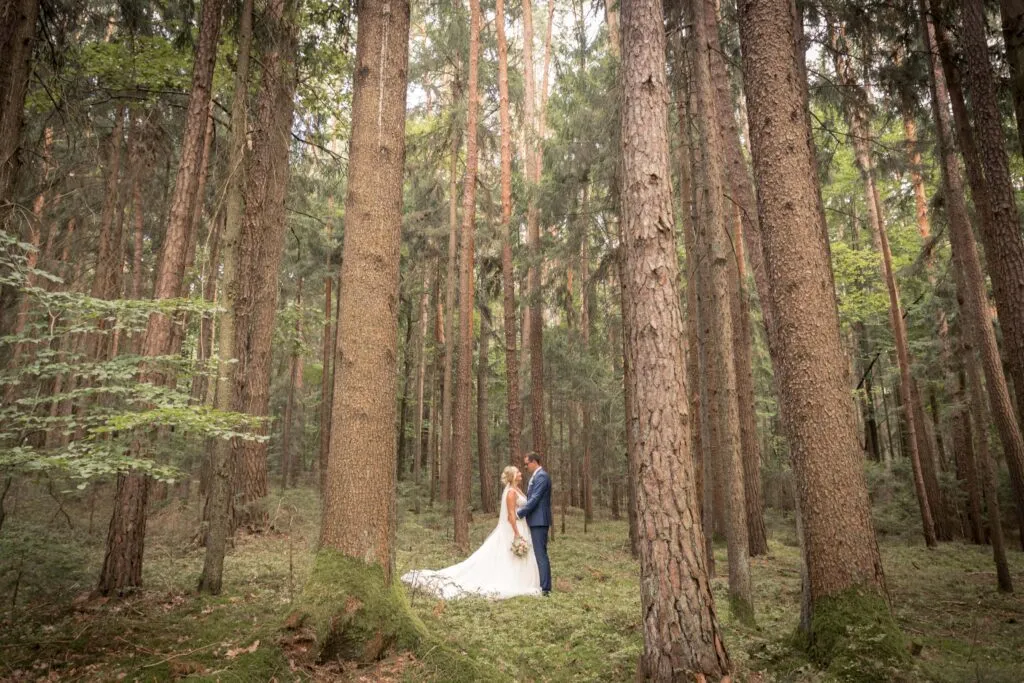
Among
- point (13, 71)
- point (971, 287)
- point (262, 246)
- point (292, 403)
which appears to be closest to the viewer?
point (13, 71)

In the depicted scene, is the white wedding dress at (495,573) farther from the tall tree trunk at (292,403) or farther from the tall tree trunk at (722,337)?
the tall tree trunk at (292,403)

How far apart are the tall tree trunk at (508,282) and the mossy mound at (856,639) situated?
8.29 meters

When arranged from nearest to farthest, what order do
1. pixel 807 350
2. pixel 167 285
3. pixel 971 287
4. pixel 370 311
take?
pixel 370 311 → pixel 807 350 → pixel 167 285 → pixel 971 287

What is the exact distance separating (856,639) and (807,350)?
2.38 m

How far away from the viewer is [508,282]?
542 inches

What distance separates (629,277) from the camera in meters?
4.70

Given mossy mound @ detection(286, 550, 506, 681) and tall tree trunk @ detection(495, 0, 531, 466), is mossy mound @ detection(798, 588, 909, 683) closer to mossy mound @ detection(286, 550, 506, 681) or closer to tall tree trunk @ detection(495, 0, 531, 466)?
mossy mound @ detection(286, 550, 506, 681)

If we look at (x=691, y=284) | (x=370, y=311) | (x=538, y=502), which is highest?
(x=691, y=284)

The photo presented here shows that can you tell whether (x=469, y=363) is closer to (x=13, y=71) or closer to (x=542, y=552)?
(x=542, y=552)

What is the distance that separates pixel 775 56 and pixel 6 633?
9.02 meters

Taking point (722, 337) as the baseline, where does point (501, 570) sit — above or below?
below

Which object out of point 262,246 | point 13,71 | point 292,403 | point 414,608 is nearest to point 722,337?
point 414,608

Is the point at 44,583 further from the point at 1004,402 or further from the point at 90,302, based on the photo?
the point at 1004,402

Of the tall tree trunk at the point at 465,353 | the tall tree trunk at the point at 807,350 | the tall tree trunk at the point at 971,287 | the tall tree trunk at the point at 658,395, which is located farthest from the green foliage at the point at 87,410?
the tall tree trunk at the point at 971,287
